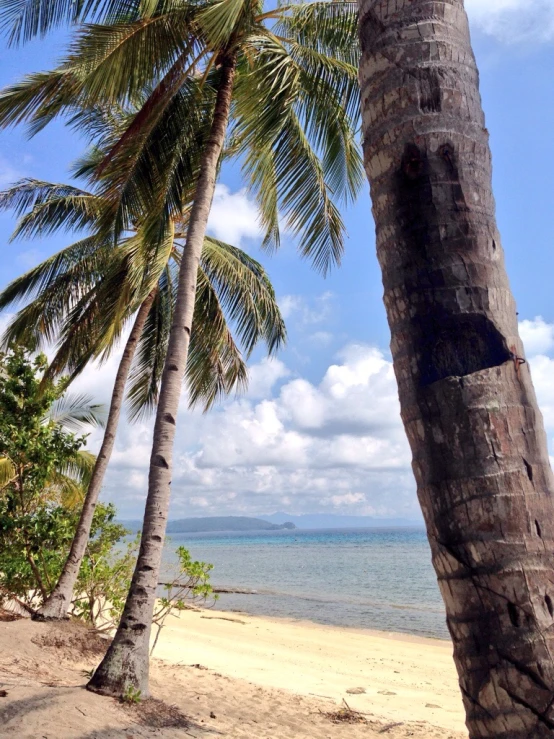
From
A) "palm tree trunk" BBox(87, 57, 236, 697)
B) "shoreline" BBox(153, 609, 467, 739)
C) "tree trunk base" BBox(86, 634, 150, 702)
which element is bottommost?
"shoreline" BBox(153, 609, 467, 739)

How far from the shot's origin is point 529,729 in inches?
61.4

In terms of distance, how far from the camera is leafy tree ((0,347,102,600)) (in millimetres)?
9766

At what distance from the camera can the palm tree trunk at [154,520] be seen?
6070 millimetres

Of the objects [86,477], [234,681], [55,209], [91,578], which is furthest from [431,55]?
[86,477]

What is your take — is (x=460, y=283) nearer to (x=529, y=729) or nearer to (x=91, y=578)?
(x=529, y=729)

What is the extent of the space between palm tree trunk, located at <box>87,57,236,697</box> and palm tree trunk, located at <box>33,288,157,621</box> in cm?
417

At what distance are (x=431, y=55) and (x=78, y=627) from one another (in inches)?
392

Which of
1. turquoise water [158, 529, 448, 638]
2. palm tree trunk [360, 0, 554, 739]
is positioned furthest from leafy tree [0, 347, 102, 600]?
palm tree trunk [360, 0, 554, 739]

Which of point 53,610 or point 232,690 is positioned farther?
point 53,610

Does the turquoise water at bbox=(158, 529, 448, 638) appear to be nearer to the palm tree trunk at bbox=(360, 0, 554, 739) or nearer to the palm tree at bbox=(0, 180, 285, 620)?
the palm tree at bbox=(0, 180, 285, 620)

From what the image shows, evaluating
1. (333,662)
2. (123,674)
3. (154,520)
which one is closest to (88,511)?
(154,520)

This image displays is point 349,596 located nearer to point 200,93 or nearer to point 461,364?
point 200,93

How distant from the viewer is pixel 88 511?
10.5 meters

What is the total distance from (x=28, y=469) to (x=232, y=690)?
467 centimetres
